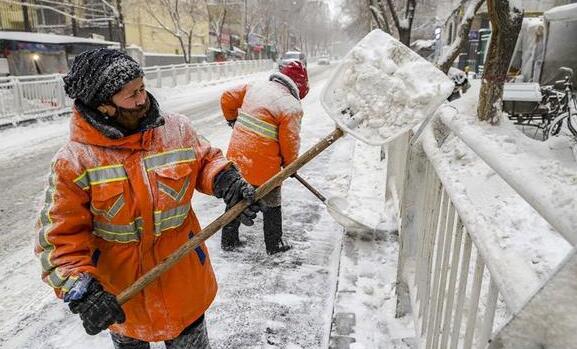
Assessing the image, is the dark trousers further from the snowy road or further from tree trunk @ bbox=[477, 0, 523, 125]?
tree trunk @ bbox=[477, 0, 523, 125]

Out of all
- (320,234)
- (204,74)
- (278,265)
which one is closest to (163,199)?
(278,265)

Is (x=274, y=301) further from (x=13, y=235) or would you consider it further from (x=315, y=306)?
(x=13, y=235)

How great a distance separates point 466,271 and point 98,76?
1.51m

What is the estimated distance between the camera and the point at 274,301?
3336mm

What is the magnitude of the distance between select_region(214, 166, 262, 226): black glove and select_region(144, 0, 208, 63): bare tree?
28.1 m

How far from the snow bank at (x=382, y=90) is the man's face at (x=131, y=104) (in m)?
0.92

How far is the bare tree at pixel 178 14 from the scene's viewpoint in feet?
95.2

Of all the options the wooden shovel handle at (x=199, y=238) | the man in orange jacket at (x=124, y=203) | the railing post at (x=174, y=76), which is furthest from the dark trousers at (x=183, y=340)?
the railing post at (x=174, y=76)

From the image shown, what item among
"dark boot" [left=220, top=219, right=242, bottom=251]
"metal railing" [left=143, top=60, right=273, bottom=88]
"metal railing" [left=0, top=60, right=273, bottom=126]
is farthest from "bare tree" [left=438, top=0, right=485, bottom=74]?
"metal railing" [left=143, top=60, right=273, bottom=88]

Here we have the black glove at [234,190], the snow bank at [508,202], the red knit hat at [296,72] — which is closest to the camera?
the snow bank at [508,202]

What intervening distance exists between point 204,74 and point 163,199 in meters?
24.3

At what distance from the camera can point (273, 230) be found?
4.05m

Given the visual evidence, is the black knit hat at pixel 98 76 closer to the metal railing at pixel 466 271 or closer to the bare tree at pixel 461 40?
the metal railing at pixel 466 271

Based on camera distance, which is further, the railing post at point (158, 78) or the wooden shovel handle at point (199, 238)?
the railing post at point (158, 78)
